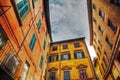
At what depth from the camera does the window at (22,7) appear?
32.6 feet

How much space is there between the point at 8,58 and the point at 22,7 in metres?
4.56

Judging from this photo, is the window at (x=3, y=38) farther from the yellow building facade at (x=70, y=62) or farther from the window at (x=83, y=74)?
the window at (x=83, y=74)

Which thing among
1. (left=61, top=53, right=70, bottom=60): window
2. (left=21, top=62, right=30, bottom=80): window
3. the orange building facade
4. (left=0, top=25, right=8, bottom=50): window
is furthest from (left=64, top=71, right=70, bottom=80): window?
(left=0, top=25, right=8, bottom=50): window

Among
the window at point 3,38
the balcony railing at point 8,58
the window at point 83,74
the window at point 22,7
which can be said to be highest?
the window at point 22,7

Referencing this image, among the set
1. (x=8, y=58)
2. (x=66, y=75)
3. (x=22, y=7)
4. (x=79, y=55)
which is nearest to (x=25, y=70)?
(x=8, y=58)

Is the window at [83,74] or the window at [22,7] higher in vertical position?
the window at [22,7]

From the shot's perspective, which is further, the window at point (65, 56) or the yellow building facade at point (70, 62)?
the window at point (65, 56)

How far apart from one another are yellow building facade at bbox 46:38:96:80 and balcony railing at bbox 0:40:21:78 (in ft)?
31.1

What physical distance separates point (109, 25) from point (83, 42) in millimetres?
8008

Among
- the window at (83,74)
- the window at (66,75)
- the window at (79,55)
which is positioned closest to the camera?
the window at (83,74)

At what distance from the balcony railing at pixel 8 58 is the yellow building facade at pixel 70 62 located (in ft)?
31.1

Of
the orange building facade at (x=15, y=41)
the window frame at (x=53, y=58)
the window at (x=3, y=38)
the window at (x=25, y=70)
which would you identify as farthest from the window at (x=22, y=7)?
the window frame at (x=53, y=58)

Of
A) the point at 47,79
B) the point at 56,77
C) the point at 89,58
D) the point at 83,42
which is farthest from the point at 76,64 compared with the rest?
the point at 83,42

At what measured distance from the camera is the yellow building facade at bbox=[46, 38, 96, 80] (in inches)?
656
